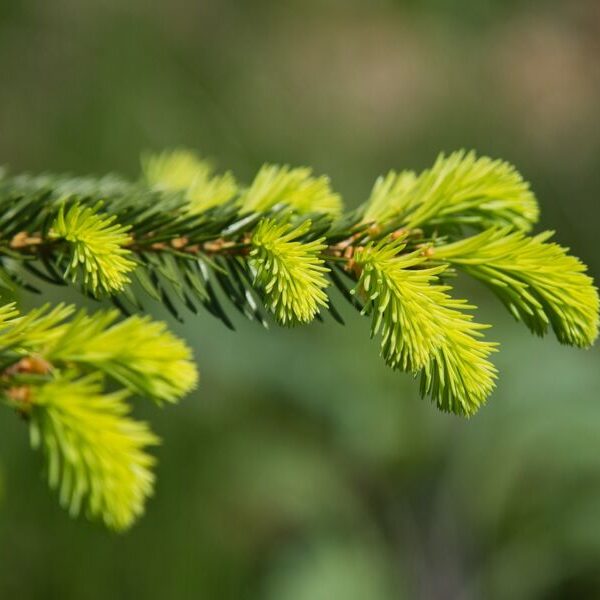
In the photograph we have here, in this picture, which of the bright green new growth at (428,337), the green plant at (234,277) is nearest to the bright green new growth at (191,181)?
the green plant at (234,277)

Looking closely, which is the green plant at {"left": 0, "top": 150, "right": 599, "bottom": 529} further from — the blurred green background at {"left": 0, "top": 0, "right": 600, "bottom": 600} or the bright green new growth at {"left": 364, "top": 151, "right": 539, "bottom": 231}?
the blurred green background at {"left": 0, "top": 0, "right": 600, "bottom": 600}

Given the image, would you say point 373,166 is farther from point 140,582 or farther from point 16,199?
point 16,199

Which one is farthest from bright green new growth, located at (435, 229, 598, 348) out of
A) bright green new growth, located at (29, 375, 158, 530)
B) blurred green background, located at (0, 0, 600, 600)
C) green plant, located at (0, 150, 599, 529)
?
blurred green background, located at (0, 0, 600, 600)

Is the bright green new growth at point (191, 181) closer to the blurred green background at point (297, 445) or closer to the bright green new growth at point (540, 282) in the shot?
the bright green new growth at point (540, 282)

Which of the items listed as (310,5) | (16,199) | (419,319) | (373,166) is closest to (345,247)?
(419,319)

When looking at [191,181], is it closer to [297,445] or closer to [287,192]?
[287,192]

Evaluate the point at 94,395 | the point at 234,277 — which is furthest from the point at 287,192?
the point at 94,395
